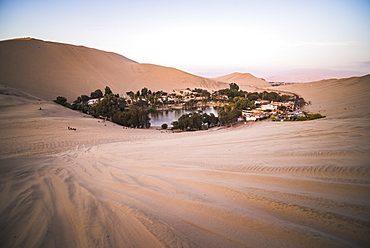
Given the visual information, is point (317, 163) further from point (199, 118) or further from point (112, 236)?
point (199, 118)

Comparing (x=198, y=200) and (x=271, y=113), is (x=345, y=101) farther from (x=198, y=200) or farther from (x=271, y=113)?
(x=198, y=200)

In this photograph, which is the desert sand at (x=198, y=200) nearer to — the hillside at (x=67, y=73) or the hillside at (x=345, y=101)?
the hillside at (x=345, y=101)

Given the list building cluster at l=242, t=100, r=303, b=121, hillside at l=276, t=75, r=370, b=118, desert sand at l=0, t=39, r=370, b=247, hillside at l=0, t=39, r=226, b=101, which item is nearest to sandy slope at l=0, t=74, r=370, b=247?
desert sand at l=0, t=39, r=370, b=247

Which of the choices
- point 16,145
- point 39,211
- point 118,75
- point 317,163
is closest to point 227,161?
point 317,163

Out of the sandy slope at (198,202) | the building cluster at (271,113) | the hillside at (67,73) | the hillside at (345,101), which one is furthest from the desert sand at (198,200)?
the hillside at (67,73)

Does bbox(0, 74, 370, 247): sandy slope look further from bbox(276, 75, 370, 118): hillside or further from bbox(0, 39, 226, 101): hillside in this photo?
bbox(0, 39, 226, 101): hillside

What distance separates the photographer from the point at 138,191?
11.7 feet

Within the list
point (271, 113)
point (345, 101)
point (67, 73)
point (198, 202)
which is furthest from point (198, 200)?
point (67, 73)

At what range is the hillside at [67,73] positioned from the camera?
54.8m

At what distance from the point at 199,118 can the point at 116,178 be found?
76.1 ft

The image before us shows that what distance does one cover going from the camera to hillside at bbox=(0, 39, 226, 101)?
5475 cm

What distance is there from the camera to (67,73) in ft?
225

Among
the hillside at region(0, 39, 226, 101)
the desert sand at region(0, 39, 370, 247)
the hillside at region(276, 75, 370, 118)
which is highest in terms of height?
the hillside at region(0, 39, 226, 101)

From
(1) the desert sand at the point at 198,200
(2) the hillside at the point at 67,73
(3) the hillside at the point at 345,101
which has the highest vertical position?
(2) the hillside at the point at 67,73
